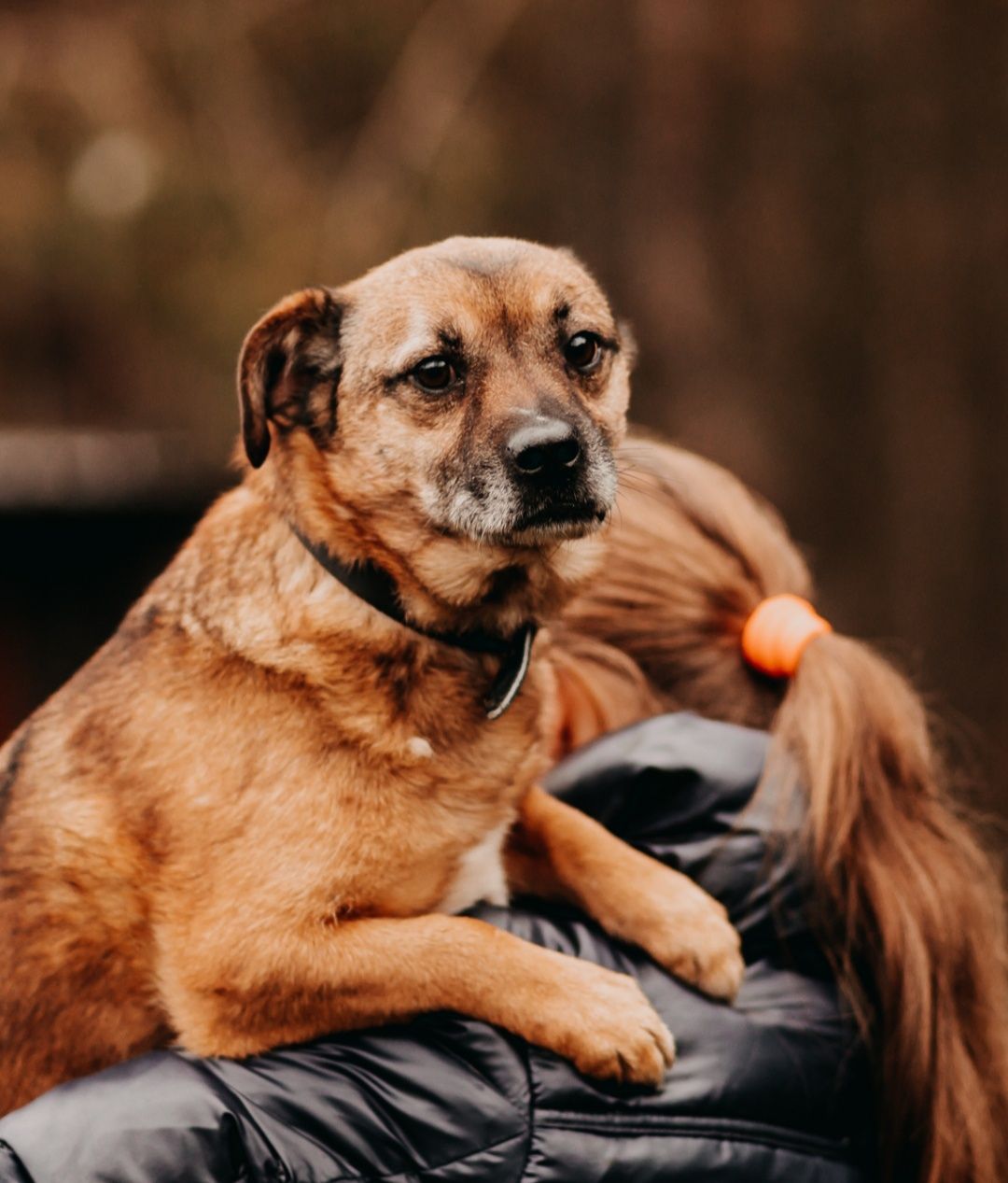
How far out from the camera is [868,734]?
2.36m

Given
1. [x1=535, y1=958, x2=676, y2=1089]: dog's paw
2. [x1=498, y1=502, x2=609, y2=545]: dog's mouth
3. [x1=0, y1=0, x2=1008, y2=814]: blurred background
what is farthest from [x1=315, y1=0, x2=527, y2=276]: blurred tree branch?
[x1=535, y1=958, x2=676, y2=1089]: dog's paw

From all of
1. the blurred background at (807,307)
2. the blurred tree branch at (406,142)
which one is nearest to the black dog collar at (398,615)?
the blurred background at (807,307)

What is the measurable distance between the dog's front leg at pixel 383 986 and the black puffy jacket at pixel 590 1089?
50mm

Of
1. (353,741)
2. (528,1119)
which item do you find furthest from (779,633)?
(528,1119)

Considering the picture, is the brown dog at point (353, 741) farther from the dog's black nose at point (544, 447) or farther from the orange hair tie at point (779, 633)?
the orange hair tie at point (779, 633)

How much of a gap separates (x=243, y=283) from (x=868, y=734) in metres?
8.00

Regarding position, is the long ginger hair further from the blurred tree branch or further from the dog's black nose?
the blurred tree branch

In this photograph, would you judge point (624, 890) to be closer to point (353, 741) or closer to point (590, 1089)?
point (590, 1089)

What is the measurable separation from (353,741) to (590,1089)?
739 mm

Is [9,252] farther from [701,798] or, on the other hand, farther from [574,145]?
[701,798]

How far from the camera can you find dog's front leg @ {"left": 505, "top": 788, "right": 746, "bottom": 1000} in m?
2.17

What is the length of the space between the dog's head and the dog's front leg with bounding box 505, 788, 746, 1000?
57 cm

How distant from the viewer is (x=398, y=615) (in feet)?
8.18

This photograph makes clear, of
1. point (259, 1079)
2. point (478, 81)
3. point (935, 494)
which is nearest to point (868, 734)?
point (259, 1079)
